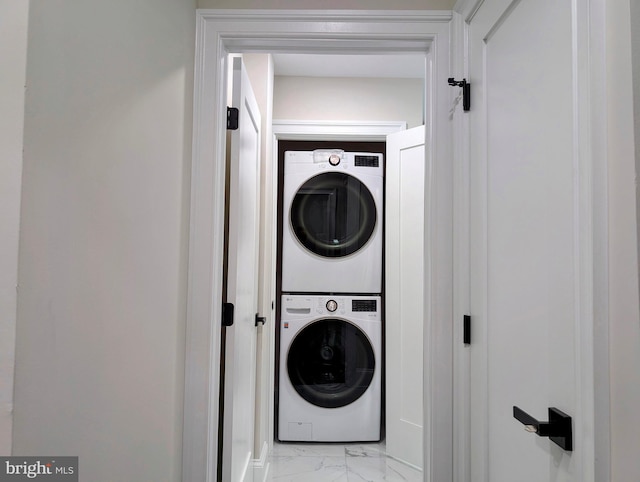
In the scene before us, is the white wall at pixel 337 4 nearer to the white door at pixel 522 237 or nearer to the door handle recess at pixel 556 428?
the white door at pixel 522 237

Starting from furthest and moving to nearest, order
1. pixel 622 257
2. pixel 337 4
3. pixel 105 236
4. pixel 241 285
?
pixel 241 285 < pixel 337 4 < pixel 105 236 < pixel 622 257

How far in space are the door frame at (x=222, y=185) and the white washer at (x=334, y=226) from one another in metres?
1.57

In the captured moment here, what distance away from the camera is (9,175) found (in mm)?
691

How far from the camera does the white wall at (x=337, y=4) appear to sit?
1.48 meters

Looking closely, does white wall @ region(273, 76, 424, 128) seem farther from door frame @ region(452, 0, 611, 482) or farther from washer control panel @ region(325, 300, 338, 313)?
door frame @ region(452, 0, 611, 482)

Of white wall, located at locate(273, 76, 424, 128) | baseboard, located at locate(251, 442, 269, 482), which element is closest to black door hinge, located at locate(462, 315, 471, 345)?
baseboard, located at locate(251, 442, 269, 482)

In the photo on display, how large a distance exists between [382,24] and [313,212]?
1.72 meters

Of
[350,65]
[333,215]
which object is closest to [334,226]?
[333,215]

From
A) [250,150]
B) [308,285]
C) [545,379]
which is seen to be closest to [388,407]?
[308,285]

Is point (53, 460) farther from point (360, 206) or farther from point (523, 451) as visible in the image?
point (360, 206)

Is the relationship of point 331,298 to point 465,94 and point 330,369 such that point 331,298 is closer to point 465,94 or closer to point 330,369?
point 330,369

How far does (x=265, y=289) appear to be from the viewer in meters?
2.51

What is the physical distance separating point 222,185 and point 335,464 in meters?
2.05

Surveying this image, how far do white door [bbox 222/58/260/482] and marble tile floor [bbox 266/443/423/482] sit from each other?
47 cm
